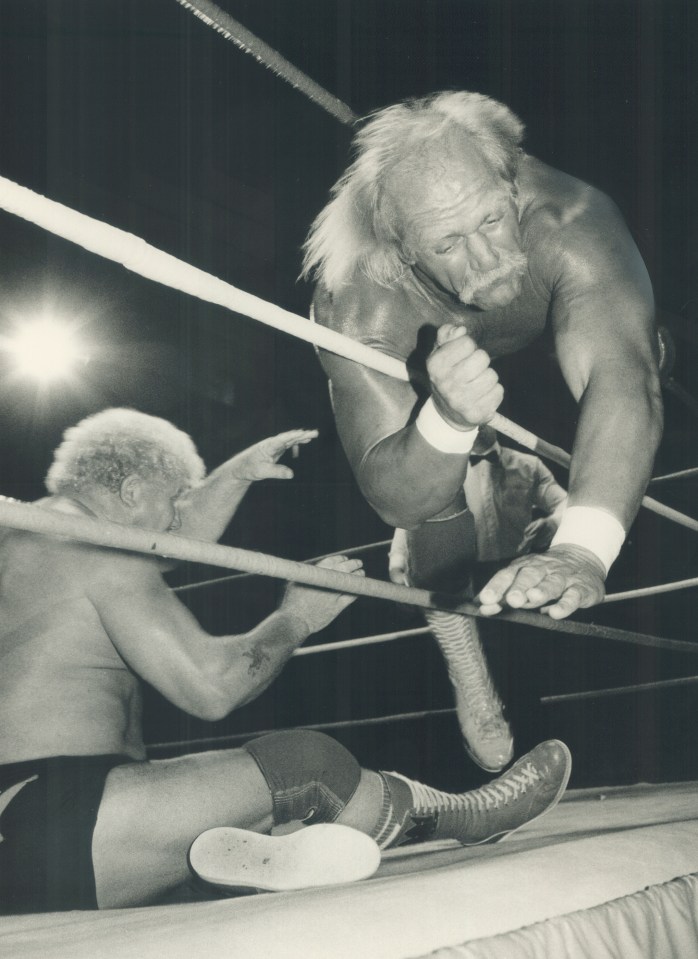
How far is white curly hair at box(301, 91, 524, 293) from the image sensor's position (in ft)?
4.10

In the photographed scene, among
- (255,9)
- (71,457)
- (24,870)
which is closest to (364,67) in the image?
(255,9)

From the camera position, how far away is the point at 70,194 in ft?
10.6

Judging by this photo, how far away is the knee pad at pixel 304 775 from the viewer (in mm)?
1104

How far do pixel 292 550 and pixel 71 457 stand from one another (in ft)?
10.1

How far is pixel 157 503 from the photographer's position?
4.90 feet

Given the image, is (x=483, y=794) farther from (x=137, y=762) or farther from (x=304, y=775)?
(x=137, y=762)

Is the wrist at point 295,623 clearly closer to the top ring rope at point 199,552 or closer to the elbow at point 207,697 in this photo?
the elbow at point 207,697

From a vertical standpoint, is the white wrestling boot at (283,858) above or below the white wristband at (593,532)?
below

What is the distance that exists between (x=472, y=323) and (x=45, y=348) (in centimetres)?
309

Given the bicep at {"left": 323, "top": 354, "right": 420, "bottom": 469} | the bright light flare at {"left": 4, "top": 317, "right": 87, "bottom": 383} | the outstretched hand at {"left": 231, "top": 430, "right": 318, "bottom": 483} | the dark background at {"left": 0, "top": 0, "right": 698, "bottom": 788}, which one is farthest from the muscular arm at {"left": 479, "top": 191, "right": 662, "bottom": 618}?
the bright light flare at {"left": 4, "top": 317, "right": 87, "bottom": 383}

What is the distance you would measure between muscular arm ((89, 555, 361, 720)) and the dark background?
0.80 meters

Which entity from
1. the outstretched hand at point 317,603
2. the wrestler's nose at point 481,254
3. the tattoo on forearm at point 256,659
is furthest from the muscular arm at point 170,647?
the wrestler's nose at point 481,254

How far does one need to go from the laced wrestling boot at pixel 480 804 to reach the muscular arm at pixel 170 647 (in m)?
0.28

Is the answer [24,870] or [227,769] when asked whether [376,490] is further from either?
[24,870]
